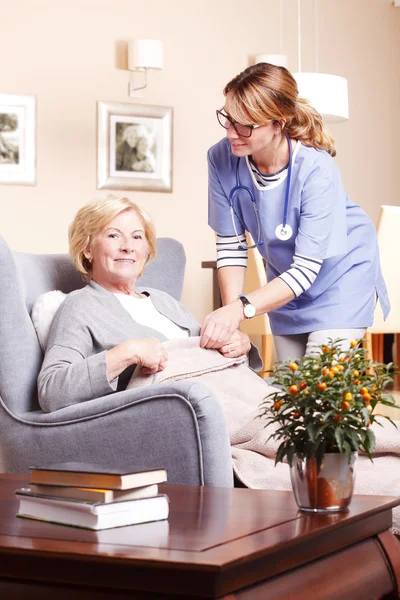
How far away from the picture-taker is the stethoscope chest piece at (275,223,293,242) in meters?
2.46

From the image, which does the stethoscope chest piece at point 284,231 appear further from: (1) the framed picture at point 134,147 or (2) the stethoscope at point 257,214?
(1) the framed picture at point 134,147

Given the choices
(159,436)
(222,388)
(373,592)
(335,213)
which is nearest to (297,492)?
(373,592)

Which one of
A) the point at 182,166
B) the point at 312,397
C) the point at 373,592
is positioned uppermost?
the point at 182,166

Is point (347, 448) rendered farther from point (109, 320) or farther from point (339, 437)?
point (109, 320)

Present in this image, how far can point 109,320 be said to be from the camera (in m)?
2.30

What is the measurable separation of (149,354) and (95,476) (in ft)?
2.55

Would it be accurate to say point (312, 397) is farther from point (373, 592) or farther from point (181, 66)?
point (181, 66)

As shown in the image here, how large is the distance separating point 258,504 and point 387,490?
507 mm

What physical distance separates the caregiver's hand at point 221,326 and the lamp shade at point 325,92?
3.11 m

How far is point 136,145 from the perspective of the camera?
6387 mm

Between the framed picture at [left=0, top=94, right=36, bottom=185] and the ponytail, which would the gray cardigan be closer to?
the ponytail

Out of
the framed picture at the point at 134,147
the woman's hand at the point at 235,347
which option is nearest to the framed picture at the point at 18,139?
the framed picture at the point at 134,147

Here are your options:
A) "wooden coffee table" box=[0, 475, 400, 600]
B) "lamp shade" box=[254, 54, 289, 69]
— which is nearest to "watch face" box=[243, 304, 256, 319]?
"wooden coffee table" box=[0, 475, 400, 600]

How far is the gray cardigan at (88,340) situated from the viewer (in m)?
Answer: 2.06
